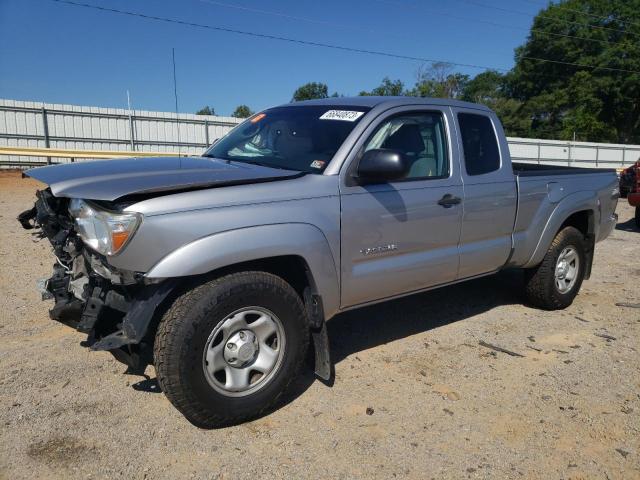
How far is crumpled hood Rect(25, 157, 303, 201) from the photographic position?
2.74m

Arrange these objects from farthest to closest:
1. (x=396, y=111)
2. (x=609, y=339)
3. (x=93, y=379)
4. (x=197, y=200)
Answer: (x=609, y=339) → (x=396, y=111) → (x=93, y=379) → (x=197, y=200)

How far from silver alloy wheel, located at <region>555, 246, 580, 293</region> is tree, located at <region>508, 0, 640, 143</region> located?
38673 millimetres

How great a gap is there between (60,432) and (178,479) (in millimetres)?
833

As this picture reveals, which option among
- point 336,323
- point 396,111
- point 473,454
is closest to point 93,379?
point 336,323

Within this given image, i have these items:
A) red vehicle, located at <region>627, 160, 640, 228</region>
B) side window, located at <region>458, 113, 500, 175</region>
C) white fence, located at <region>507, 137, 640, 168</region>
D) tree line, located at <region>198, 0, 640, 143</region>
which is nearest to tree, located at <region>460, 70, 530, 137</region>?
tree line, located at <region>198, 0, 640, 143</region>

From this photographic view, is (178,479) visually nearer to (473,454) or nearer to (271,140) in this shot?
(473,454)

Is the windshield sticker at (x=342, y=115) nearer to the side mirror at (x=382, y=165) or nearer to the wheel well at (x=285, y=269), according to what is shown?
the side mirror at (x=382, y=165)

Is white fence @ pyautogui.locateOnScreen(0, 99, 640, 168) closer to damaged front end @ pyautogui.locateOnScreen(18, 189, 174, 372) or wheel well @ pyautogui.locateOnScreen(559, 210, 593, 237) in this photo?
wheel well @ pyautogui.locateOnScreen(559, 210, 593, 237)

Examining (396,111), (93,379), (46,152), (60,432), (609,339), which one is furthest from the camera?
(46,152)

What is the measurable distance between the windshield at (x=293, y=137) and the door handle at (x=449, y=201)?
0.86 m

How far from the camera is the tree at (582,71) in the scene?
4262cm

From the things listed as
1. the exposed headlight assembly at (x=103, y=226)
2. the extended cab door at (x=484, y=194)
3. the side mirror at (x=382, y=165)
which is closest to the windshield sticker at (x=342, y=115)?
the side mirror at (x=382, y=165)

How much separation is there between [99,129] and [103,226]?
19296mm

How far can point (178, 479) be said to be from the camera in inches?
103
